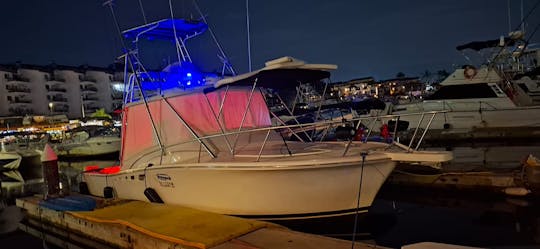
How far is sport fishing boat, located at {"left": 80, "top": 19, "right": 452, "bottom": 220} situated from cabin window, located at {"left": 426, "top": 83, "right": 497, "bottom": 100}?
51.4 feet

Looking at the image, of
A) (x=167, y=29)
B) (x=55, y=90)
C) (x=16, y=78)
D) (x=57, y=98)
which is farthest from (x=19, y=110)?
(x=167, y=29)

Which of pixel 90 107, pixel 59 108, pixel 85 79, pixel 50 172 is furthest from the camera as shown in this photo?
pixel 90 107

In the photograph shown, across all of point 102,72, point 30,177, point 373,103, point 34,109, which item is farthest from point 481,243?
point 102,72

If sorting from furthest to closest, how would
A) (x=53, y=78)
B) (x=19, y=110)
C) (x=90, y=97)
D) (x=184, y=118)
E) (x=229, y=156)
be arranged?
(x=90, y=97), (x=53, y=78), (x=19, y=110), (x=184, y=118), (x=229, y=156)

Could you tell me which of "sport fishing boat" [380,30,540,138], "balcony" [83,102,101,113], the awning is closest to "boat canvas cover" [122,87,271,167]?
the awning

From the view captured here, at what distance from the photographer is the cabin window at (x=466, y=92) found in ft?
68.3

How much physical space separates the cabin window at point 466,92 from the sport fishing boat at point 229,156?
1566 centimetres

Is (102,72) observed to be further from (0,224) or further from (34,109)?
(0,224)

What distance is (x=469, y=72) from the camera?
21.5m

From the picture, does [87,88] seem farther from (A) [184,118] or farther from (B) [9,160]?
(A) [184,118]

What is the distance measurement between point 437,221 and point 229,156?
5137 mm

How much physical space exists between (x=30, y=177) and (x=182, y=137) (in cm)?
1870

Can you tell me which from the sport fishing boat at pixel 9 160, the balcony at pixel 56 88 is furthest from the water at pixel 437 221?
the balcony at pixel 56 88

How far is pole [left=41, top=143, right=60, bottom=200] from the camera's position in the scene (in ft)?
32.3
